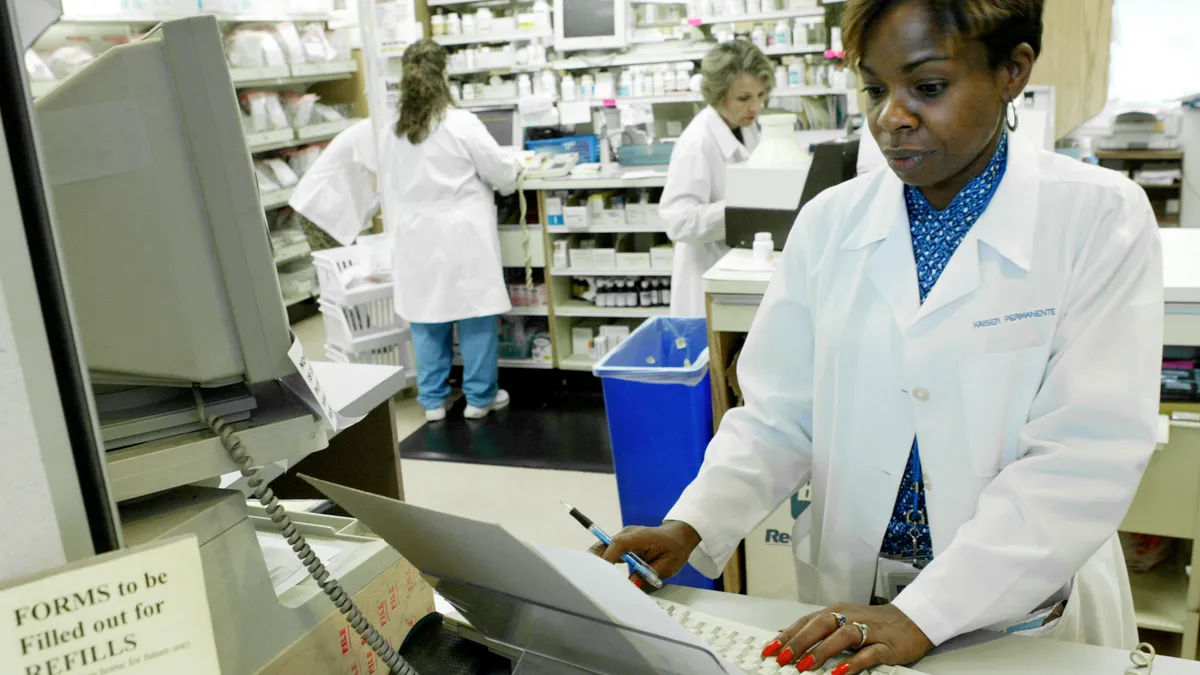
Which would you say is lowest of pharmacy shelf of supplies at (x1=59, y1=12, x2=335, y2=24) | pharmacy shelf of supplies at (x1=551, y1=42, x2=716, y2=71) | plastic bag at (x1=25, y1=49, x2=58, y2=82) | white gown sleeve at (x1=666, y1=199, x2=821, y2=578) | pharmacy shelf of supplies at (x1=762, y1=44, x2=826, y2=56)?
white gown sleeve at (x1=666, y1=199, x2=821, y2=578)

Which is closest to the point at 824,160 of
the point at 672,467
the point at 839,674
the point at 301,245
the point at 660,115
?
the point at 672,467

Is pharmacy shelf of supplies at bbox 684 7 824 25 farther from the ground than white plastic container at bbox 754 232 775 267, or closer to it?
farther from the ground

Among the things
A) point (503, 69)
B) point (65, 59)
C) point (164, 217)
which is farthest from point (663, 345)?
point (65, 59)

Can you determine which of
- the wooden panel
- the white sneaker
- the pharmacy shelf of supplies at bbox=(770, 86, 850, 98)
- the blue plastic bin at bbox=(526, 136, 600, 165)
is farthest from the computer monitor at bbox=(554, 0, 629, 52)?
the wooden panel

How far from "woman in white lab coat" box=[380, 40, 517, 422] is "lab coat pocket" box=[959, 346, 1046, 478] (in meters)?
3.67

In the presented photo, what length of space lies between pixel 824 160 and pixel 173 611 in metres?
2.26

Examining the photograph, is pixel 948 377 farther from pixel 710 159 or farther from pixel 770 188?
pixel 710 159

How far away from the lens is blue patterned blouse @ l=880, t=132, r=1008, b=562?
1.25 meters

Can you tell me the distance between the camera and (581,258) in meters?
5.06

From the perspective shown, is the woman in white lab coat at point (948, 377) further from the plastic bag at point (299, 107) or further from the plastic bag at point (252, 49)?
the plastic bag at point (299, 107)

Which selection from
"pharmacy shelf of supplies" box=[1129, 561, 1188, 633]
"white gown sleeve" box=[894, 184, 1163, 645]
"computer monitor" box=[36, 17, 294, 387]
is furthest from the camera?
"pharmacy shelf of supplies" box=[1129, 561, 1188, 633]

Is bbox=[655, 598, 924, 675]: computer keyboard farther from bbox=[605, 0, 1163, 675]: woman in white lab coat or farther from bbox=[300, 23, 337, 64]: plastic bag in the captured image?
bbox=[300, 23, 337, 64]: plastic bag

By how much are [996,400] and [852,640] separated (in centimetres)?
40

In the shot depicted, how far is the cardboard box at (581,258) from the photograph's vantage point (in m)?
5.04
